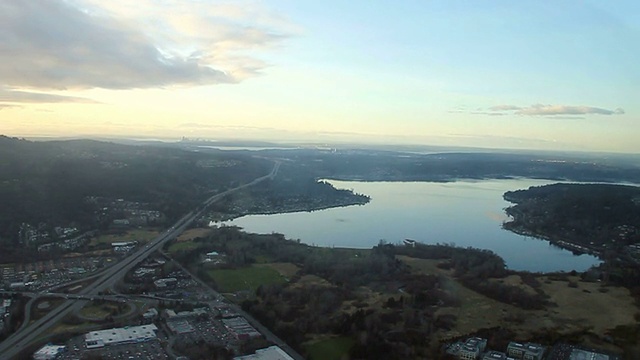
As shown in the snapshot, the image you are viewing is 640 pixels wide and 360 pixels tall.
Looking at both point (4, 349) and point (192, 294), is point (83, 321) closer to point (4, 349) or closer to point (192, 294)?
point (4, 349)

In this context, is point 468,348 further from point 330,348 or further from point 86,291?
point 86,291

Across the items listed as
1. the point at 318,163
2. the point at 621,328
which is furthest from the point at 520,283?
the point at 318,163

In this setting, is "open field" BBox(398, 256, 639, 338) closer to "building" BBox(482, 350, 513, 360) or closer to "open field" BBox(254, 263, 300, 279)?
"building" BBox(482, 350, 513, 360)

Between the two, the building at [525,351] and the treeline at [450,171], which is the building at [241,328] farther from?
the treeline at [450,171]

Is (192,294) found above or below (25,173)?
below

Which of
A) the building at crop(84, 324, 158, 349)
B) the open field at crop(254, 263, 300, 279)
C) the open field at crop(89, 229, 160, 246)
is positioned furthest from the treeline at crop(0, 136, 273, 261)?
the open field at crop(254, 263, 300, 279)

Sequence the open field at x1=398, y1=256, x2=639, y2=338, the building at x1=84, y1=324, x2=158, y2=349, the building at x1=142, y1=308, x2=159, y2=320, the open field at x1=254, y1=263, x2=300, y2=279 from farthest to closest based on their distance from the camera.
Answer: the open field at x1=254, y1=263, x2=300, y2=279 < the building at x1=142, y1=308, x2=159, y2=320 < the open field at x1=398, y1=256, x2=639, y2=338 < the building at x1=84, y1=324, x2=158, y2=349

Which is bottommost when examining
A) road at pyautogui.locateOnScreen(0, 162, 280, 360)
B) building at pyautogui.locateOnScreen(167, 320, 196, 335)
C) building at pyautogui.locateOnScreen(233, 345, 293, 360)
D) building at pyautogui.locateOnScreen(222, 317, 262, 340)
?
road at pyautogui.locateOnScreen(0, 162, 280, 360)
